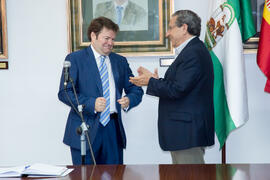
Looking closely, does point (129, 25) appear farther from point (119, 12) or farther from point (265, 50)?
point (265, 50)

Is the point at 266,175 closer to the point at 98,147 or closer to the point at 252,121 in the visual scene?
the point at 98,147

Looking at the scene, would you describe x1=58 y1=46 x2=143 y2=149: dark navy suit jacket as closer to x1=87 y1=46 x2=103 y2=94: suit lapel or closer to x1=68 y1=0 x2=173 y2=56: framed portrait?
x1=87 y1=46 x2=103 y2=94: suit lapel

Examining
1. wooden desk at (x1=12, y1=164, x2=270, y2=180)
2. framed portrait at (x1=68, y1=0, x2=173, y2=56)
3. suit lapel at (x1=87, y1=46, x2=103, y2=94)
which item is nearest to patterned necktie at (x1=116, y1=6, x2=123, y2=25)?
framed portrait at (x1=68, y1=0, x2=173, y2=56)

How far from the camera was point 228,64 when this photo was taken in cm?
304

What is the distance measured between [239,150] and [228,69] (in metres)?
0.99

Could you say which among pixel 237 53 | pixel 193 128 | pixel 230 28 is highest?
pixel 230 28

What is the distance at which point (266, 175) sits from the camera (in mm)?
1629

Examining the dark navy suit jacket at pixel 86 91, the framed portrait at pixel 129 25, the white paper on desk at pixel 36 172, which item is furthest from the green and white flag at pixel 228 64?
the white paper on desk at pixel 36 172

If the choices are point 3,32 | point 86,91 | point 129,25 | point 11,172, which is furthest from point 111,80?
point 3,32

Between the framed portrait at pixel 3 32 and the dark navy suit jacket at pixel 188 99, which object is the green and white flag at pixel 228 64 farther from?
the framed portrait at pixel 3 32

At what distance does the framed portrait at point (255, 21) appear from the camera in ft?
11.0

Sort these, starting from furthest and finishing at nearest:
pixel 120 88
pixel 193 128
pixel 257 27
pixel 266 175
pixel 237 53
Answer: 1. pixel 257 27
2. pixel 237 53
3. pixel 120 88
4. pixel 193 128
5. pixel 266 175

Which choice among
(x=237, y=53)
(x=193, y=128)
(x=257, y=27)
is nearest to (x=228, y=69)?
(x=237, y=53)

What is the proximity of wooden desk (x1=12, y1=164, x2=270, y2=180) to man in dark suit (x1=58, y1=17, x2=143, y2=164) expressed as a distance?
735 mm
